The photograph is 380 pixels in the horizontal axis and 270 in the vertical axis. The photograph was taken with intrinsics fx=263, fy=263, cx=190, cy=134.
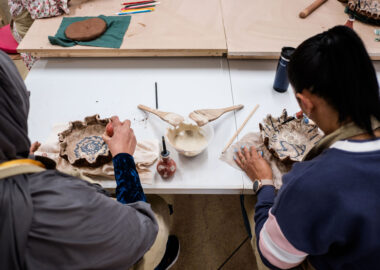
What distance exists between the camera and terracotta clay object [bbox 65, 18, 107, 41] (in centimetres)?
169

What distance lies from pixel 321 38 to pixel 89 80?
130 cm

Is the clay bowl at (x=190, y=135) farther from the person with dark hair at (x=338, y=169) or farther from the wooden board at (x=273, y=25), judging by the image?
the wooden board at (x=273, y=25)

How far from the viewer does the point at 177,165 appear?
47.9 inches

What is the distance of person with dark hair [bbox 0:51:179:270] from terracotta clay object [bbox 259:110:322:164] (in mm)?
698

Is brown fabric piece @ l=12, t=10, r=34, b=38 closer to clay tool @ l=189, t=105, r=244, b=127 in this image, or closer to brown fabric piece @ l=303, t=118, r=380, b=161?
clay tool @ l=189, t=105, r=244, b=127

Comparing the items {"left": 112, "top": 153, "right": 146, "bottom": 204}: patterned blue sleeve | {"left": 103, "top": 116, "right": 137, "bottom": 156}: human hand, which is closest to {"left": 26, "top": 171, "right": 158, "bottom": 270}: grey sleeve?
{"left": 112, "top": 153, "right": 146, "bottom": 204}: patterned blue sleeve

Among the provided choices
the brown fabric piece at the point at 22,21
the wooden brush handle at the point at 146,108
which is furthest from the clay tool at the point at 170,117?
the brown fabric piece at the point at 22,21

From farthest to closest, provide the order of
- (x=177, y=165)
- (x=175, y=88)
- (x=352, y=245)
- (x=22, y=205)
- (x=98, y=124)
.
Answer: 1. (x=175, y=88)
2. (x=98, y=124)
3. (x=177, y=165)
4. (x=352, y=245)
5. (x=22, y=205)

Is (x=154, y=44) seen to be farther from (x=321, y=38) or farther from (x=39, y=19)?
(x=321, y=38)

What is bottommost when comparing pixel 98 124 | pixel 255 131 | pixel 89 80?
pixel 255 131

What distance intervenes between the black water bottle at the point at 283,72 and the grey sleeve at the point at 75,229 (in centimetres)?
109

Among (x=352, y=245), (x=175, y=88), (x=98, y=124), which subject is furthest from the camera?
(x=175, y=88)

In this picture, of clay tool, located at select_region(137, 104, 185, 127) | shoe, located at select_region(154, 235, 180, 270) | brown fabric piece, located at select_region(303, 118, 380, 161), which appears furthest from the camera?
shoe, located at select_region(154, 235, 180, 270)

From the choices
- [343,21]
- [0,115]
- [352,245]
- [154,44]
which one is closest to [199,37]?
[154,44]
